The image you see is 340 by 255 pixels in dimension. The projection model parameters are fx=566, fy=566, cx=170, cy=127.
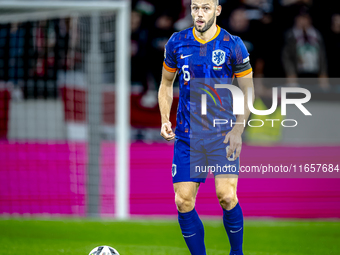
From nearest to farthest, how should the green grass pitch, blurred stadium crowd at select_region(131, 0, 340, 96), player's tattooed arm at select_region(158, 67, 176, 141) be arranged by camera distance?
player's tattooed arm at select_region(158, 67, 176, 141), the green grass pitch, blurred stadium crowd at select_region(131, 0, 340, 96)

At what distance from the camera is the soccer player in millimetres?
4035

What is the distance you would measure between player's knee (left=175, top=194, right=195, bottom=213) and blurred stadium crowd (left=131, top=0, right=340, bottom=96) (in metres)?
4.90

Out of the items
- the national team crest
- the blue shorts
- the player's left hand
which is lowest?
the blue shorts

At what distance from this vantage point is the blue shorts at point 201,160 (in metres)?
4.03

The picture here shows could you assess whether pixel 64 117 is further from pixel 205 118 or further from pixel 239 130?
pixel 239 130

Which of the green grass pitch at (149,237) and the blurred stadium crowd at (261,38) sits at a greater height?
the blurred stadium crowd at (261,38)

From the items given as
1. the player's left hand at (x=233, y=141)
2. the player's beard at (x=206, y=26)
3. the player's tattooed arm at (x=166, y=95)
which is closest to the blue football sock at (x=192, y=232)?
the player's left hand at (x=233, y=141)

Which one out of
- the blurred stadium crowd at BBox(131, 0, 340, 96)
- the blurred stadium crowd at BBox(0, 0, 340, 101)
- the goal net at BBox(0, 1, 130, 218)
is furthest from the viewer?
the blurred stadium crowd at BBox(131, 0, 340, 96)

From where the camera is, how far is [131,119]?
8.66 metres

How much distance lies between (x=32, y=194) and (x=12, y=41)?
2.28 m

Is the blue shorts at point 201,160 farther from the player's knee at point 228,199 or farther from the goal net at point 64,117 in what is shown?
the goal net at point 64,117

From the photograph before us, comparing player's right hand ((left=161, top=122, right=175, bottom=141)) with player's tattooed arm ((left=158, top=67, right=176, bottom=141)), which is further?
player's tattooed arm ((left=158, top=67, right=176, bottom=141))

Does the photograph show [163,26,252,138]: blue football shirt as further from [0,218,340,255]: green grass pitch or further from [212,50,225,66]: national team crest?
[0,218,340,255]: green grass pitch

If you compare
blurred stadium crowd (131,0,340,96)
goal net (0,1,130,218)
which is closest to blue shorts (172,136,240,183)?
goal net (0,1,130,218)
